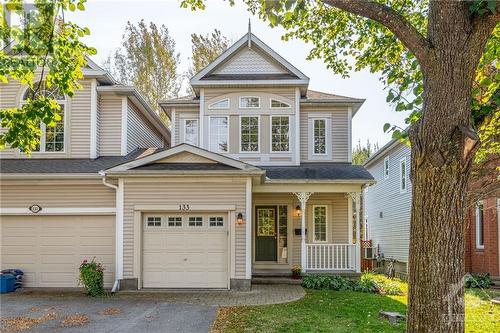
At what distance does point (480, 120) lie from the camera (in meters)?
4.95

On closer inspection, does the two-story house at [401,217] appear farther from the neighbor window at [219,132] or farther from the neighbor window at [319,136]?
the neighbor window at [219,132]

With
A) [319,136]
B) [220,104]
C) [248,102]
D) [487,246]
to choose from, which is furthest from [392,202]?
[220,104]

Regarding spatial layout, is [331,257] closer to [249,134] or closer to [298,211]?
[298,211]

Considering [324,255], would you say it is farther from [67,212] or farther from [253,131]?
[67,212]

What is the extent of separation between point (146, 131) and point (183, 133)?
193cm

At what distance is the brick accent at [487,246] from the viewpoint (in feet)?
46.2

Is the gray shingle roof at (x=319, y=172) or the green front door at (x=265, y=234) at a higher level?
the gray shingle roof at (x=319, y=172)

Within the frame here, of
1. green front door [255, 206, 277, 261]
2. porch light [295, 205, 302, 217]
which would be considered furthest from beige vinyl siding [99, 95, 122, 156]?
porch light [295, 205, 302, 217]

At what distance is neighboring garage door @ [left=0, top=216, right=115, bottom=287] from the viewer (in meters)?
12.7

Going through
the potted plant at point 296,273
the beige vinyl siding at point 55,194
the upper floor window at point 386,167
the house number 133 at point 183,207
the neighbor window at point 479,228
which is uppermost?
the upper floor window at point 386,167

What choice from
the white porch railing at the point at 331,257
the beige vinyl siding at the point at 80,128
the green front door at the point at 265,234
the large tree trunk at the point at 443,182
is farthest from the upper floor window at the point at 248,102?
the large tree trunk at the point at 443,182

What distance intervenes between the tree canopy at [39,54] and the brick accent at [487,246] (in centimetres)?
1194

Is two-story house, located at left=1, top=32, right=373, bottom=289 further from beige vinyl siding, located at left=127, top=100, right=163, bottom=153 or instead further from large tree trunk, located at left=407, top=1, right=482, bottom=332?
large tree trunk, located at left=407, top=1, right=482, bottom=332

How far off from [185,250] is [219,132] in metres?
4.82
